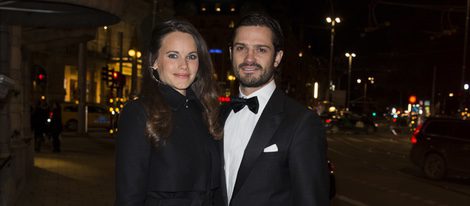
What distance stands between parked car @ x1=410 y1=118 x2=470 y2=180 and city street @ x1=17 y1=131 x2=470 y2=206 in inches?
15.9

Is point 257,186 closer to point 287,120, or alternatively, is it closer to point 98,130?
point 287,120

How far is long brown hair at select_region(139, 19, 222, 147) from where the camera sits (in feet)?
11.1

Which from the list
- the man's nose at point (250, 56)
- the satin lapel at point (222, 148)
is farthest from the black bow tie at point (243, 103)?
the man's nose at point (250, 56)

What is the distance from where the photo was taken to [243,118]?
12.2ft

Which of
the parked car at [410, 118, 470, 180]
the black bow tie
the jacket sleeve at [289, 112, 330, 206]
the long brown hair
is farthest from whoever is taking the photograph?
the parked car at [410, 118, 470, 180]

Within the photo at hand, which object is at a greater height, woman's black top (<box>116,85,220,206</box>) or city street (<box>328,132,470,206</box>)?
woman's black top (<box>116,85,220,206</box>)

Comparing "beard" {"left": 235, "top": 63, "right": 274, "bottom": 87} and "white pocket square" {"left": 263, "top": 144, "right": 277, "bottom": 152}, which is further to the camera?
"beard" {"left": 235, "top": 63, "right": 274, "bottom": 87}

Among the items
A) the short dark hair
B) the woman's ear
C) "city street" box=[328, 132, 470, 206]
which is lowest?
"city street" box=[328, 132, 470, 206]

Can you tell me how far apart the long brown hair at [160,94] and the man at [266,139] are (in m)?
0.16

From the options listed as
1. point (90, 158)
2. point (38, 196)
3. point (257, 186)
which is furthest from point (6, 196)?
point (90, 158)

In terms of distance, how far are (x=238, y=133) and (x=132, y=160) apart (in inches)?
28.9

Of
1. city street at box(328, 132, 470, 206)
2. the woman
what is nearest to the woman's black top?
the woman

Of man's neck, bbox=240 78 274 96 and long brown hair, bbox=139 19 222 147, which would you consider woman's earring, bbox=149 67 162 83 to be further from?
man's neck, bbox=240 78 274 96

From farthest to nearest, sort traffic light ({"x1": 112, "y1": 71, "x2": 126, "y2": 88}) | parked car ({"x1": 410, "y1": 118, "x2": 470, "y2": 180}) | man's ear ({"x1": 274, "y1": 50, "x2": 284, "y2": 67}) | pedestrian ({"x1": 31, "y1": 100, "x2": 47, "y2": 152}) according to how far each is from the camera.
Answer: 1. traffic light ({"x1": 112, "y1": 71, "x2": 126, "y2": 88})
2. pedestrian ({"x1": 31, "y1": 100, "x2": 47, "y2": 152})
3. parked car ({"x1": 410, "y1": 118, "x2": 470, "y2": 180})
4. man's ear ({"x1": 274, "y1": 50, "x2": 284, "y2": 67})
